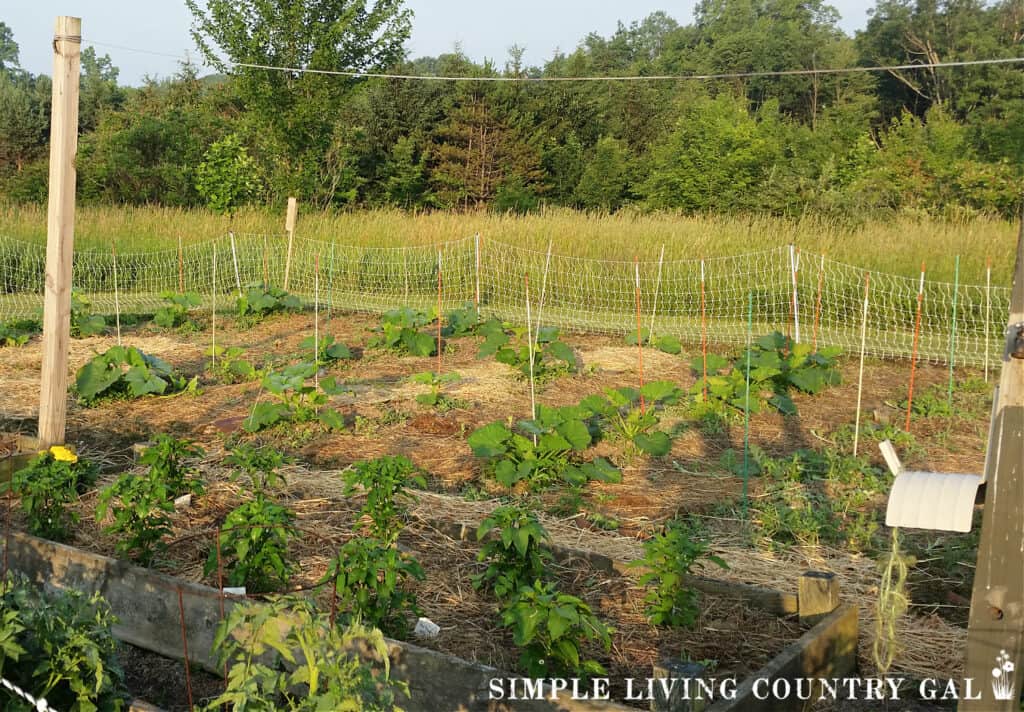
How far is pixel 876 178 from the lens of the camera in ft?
67.7

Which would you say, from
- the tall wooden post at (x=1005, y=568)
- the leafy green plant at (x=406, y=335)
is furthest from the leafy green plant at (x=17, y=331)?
the tall wooden post at (x=1005, y=568)

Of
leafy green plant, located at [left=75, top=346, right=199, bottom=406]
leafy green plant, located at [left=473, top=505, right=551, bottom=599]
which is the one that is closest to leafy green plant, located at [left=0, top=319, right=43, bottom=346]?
leafy green plant, located at [left=75, top=346, right=199, bottom=406]

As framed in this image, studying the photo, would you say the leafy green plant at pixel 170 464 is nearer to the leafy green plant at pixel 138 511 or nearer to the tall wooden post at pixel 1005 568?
the leafy green plant at pixel 138 511

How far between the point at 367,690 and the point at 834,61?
3702cm

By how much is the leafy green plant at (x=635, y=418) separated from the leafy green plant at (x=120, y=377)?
2.77 metres

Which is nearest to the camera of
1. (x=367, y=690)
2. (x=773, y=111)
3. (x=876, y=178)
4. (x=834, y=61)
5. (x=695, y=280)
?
(x=367, y=690)

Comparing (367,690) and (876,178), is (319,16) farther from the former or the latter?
(367,690)

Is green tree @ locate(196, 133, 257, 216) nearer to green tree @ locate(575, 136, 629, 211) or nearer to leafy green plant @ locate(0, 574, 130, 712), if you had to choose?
green tree @ locate(575, 136, 629, 211)

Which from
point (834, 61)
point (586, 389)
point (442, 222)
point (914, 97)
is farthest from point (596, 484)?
point (834, 61)

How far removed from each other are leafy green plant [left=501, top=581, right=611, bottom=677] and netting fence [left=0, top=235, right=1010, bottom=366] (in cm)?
689

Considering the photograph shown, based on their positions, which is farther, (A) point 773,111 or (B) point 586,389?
(A) point 773,111

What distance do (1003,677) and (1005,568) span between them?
0.65ft

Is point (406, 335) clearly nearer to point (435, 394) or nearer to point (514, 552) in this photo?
point (435, 394)

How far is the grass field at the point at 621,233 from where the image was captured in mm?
12398
